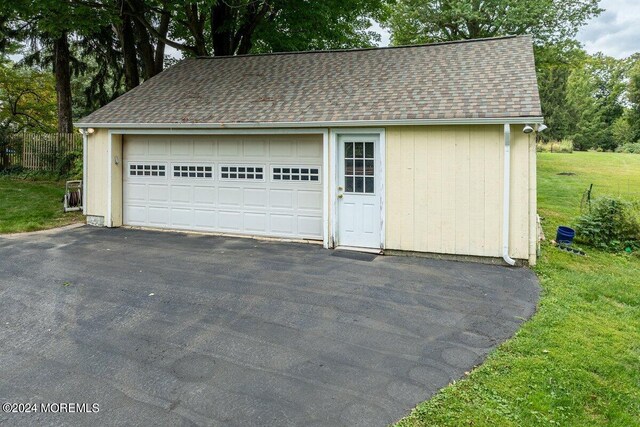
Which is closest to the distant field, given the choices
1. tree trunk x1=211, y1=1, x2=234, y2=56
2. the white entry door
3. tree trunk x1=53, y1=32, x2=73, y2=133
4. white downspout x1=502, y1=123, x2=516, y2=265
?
white downspout x1=502, y1=123, x2=516, y2=265

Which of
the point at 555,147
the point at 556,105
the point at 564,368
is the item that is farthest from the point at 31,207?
the point at 556,105

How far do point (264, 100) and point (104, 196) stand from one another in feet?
14.0

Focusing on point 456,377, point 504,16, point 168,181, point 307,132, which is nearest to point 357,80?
point 307,132

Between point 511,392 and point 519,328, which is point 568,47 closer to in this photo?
point 519,328

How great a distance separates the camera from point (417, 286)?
602cm

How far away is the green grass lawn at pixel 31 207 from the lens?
9984mm

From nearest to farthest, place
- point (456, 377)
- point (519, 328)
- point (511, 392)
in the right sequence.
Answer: point (511, 392) → point (456, 377) → point (519, 328)

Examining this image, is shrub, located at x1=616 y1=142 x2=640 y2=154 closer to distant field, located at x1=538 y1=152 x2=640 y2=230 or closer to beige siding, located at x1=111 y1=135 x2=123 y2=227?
distant field, located at x1=538 y1=152 x2=640 y2=230

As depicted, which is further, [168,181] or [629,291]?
[168,181]

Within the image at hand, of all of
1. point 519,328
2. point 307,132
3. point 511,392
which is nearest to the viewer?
point 511,392

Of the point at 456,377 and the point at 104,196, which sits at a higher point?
the point at 104,196

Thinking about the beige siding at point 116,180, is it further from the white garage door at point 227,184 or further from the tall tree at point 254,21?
the tall tree at point 254,21

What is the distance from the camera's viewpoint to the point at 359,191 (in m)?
8.05

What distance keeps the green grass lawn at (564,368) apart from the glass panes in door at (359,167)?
10.3ft
